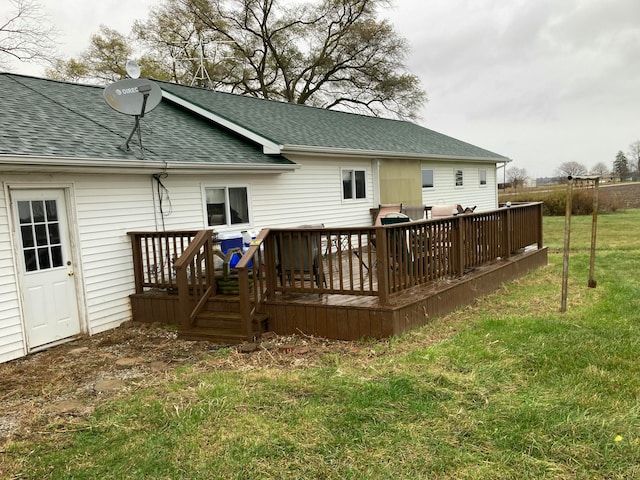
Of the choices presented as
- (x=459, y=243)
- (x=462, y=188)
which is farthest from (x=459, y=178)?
(x=459, y=243)

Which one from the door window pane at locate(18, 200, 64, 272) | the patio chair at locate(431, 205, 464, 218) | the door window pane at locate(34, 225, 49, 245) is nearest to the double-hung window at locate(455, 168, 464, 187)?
the patio chair at locate(431, 205, 464, 218)

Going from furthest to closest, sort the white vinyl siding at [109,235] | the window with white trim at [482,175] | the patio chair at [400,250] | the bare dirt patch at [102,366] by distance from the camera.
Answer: the window with white trim at [482,175], the white vinyl siding at [109,235], the patio chair at [400,250], the bare dirt patch at [102,366]

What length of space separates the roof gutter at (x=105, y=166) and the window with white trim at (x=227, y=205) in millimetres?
478

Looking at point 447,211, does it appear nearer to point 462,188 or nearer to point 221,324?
point 221,324

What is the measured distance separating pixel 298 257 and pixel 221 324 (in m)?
1.26

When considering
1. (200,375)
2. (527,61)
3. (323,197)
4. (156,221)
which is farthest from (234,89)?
(200,375)

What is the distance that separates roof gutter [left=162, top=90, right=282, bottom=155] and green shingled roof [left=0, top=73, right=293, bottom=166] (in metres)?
0.14

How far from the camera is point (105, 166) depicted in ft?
21.9

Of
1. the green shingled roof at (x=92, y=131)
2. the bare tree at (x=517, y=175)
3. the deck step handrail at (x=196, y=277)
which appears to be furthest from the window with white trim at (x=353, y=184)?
the bare tree at (x=517, y=175)

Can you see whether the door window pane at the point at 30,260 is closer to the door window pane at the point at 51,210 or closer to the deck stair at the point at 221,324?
the door window pane at the point at 51,210

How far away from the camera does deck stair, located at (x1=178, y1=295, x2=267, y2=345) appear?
5955 mm

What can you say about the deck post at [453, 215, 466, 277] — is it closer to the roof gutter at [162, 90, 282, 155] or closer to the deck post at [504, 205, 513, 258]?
the deck post at [504, 205, 513, 258]

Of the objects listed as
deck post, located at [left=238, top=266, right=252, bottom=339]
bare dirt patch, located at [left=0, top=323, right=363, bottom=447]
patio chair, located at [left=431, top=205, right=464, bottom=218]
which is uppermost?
patio chair, located at [left=431, top=205, right=464, bottom=218]

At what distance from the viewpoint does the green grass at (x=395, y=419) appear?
3.02 meters
